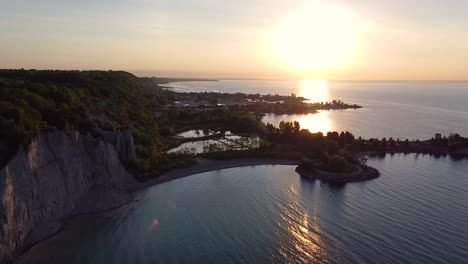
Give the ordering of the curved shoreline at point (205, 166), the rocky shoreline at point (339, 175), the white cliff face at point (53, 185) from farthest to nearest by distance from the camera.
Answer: the rocky shoreline at point (339, 175) → the curved shoreline at point (205, 166) → the white cliff face at point (53, 185)

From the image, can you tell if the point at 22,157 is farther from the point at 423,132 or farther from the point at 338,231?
the point at 423,132

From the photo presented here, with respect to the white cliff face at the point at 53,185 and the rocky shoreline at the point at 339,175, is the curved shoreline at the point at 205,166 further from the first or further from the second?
the rocky shoreline at the point at 339,175

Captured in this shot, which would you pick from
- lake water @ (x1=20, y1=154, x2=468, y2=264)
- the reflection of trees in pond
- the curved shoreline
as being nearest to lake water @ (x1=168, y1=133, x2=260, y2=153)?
the reflection of trees in pond

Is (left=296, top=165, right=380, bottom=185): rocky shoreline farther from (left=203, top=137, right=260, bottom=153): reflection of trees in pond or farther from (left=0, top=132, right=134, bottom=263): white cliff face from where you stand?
(left=0, top=132, right=134, bottom=263): white cliff face

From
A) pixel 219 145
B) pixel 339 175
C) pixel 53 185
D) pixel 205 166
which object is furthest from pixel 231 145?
pixel 53 185

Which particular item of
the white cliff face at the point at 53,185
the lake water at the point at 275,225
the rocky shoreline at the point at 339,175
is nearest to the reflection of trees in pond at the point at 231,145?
the lake water at the point at 275,225

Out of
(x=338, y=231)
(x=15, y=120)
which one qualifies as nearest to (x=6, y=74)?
(x=15, y=120)

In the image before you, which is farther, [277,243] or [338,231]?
[338,231]
